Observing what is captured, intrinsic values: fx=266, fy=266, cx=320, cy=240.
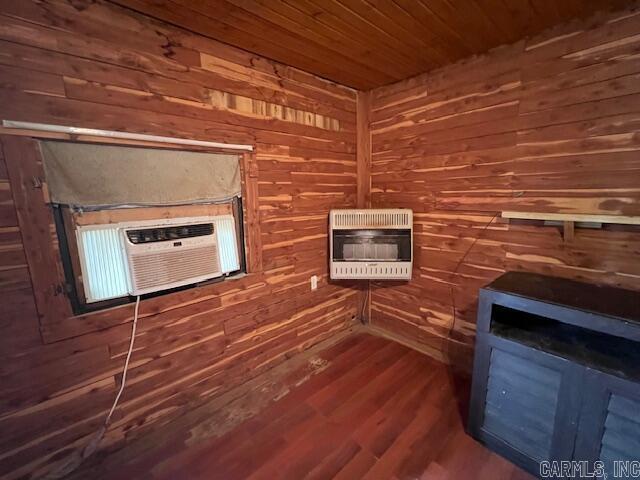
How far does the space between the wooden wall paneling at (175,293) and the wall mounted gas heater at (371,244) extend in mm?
222

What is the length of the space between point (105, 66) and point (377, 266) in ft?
6.74

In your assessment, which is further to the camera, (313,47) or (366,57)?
(366,57)

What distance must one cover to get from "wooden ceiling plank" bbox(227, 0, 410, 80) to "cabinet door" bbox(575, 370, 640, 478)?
2.08 m

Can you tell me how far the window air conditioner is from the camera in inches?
52.1

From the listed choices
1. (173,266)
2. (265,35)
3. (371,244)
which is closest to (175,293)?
(173,266)

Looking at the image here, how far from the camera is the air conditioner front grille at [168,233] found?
140 cm

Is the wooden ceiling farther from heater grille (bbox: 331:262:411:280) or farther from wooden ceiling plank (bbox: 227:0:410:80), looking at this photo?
heater grille (bbox: 331:262:411:280)

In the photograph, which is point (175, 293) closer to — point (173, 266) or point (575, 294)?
point (173, 266)

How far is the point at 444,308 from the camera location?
2.21 m

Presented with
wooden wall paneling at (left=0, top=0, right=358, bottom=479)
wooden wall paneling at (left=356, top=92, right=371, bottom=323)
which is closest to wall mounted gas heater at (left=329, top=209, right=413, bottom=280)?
wooden wall paneling at (left=0, top=0, right=358, bottom=479)

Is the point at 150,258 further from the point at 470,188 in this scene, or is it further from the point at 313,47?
the point at 470,188

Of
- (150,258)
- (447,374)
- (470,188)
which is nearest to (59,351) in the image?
(150,258)

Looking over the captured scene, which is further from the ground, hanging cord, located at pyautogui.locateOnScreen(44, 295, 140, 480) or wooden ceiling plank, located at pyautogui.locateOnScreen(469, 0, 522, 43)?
wooden ceiling plank, located at pyautogui.locateOnScreen(469, 0, 522, 43)

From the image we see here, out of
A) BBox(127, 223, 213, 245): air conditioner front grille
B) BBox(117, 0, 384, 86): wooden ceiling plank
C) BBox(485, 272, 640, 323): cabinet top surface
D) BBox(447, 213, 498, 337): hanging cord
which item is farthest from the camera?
BBox(447, 213, 498, 337): hanging cord
